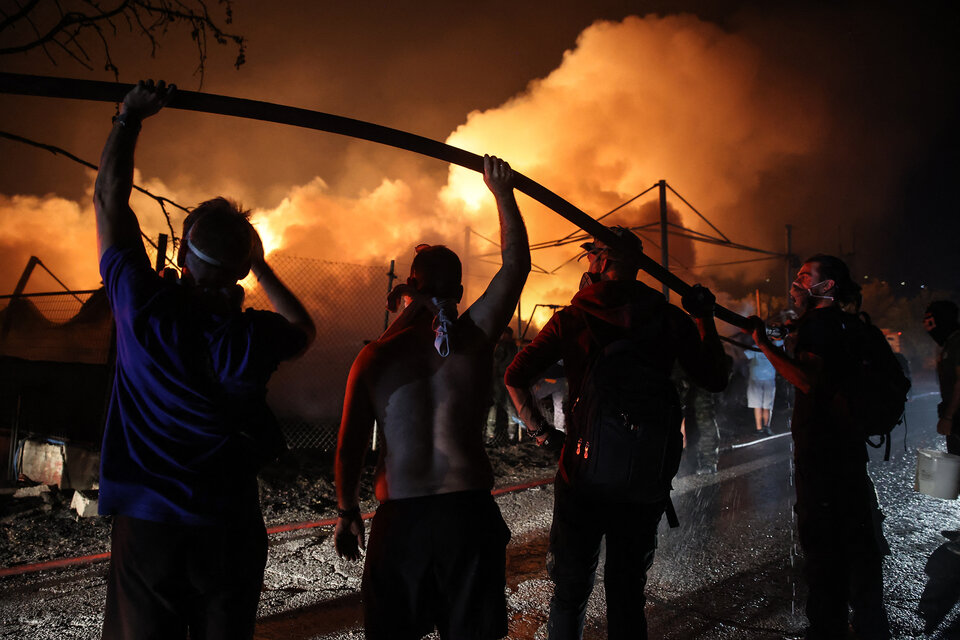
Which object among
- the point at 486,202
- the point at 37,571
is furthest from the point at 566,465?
the point at 486,202

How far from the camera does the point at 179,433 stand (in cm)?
157

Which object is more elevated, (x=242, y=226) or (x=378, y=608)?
(x=242, y=226)

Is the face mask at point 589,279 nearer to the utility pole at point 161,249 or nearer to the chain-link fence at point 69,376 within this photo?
the utility pole at point 161,249

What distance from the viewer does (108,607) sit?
1548mm

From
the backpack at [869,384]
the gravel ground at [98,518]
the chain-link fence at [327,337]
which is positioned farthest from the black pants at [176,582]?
the chain-link fence at [327,337]

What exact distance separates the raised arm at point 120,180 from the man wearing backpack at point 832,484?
285 centimetres

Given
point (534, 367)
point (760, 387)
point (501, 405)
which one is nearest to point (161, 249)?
point (534, 367)

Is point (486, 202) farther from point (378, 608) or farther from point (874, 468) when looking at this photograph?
point (378, 608)

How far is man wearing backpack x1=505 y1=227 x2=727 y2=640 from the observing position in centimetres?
222

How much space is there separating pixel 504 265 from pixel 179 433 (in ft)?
3.86

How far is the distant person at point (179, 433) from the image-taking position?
1.52m

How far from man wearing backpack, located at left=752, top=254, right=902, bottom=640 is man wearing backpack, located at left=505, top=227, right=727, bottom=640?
2.45 feet

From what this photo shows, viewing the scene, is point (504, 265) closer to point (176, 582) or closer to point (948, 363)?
point (176, 582)

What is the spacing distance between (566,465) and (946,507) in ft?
19.2
